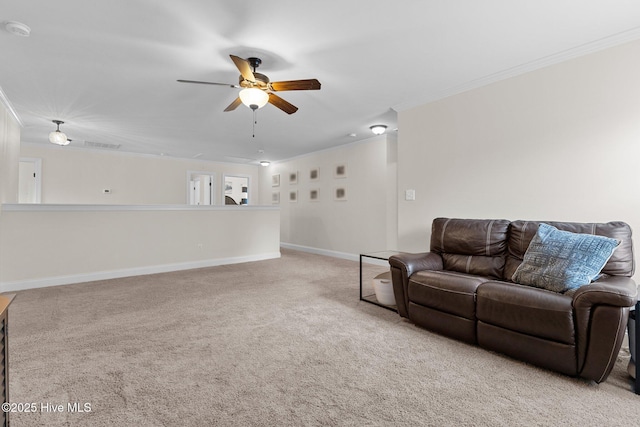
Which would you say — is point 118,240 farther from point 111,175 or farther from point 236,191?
point 236,191

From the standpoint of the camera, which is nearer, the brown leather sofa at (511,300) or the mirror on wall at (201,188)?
the brown leather sofa at (511,300)

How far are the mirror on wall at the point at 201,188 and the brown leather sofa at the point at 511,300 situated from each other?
6917 mm

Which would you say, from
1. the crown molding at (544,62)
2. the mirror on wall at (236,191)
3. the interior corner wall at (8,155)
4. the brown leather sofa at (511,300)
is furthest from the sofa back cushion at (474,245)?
the mirror on wall at (236,191)

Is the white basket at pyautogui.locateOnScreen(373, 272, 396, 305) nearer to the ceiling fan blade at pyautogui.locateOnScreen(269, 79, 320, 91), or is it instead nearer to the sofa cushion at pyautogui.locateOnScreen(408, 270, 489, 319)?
the sofa cushion at pyautogui.locateOnScreen(408, 270, 489, 319)

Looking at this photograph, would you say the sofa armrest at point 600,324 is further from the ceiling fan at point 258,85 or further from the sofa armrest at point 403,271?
the ceiling fan at point 258,85

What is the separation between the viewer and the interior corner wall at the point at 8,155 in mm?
4035

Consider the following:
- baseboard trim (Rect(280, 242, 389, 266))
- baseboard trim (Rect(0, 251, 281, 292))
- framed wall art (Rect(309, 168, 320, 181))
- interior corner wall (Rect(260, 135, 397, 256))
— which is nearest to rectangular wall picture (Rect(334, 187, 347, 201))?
interior corner wall (Rect(260, 135, 397, 256))

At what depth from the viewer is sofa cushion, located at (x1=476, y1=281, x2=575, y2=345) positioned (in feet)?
6.11

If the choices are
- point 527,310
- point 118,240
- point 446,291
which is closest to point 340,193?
point 118,240

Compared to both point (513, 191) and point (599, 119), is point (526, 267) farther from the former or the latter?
point (599, 119)

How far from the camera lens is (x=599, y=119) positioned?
2.60 meters

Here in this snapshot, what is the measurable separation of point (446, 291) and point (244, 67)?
8.03ft

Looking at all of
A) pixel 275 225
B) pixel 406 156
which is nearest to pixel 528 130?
pixel 406 156

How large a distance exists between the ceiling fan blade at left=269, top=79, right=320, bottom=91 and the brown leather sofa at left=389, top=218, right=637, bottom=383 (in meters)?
1.75
